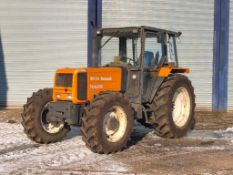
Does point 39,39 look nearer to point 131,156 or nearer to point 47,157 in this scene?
point 47,157

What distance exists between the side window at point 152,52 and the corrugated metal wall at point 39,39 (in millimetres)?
7291

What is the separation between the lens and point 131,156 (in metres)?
7.66

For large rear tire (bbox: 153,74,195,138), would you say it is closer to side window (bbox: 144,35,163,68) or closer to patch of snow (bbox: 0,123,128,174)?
side window (bbox: 144,35,163,68)

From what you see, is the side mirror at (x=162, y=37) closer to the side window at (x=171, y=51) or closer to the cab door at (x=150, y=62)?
the cab door at (x=150, y=62)

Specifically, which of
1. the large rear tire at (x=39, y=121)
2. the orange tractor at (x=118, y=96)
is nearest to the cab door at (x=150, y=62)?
the orange tractor at (x=118, y=96)

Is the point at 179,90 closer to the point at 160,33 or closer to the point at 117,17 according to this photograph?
the point at 160,33

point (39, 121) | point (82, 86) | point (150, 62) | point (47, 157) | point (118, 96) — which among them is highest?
point (150, 62)

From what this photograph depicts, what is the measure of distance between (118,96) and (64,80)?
1.13 m

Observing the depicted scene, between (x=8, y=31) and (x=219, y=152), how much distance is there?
10308mm

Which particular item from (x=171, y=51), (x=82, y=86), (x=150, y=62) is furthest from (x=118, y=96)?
(x=171, y=51)

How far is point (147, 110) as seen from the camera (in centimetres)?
874

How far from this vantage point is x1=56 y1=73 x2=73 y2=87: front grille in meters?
8.07

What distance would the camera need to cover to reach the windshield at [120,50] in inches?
340

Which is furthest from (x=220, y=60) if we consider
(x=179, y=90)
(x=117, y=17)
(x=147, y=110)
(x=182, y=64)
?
(x=147, y=110)
